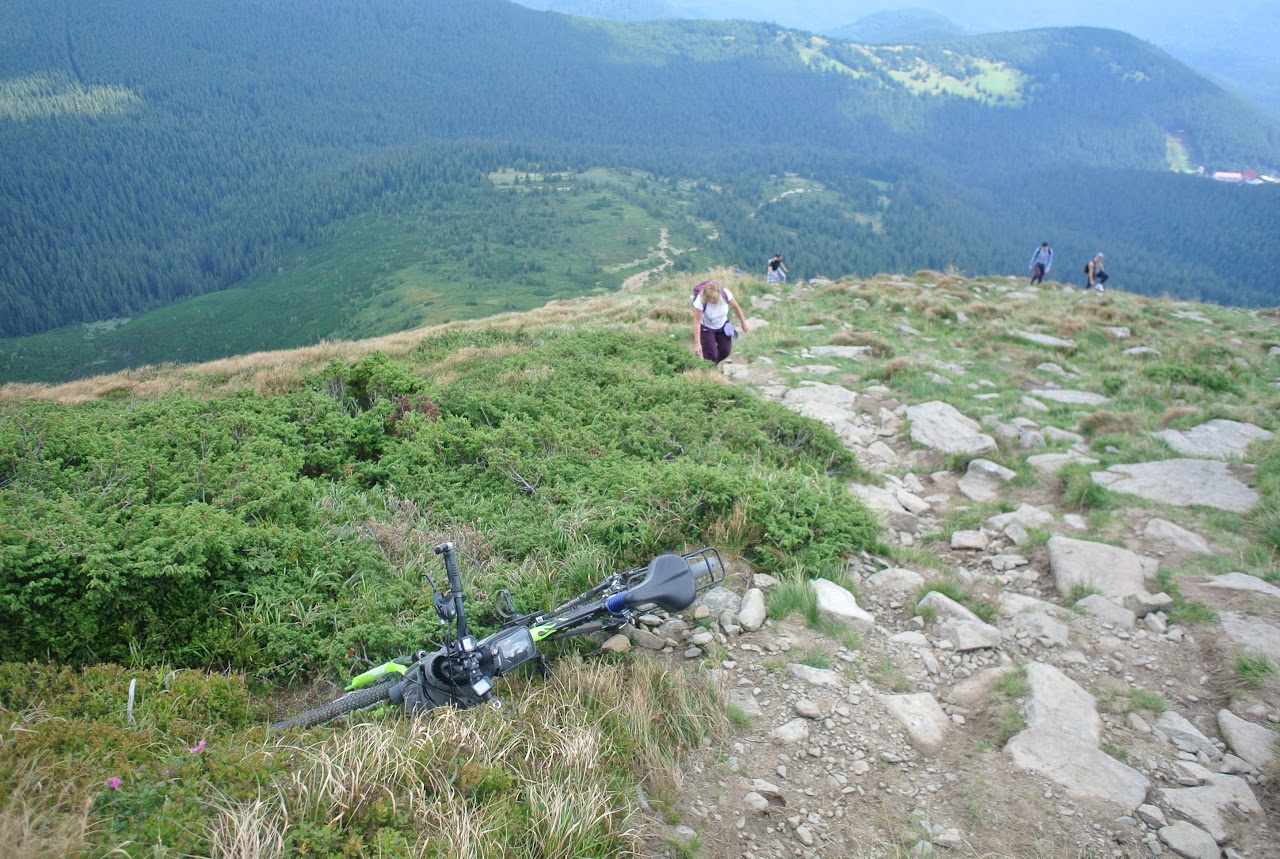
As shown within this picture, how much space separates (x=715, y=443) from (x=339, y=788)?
5.54m

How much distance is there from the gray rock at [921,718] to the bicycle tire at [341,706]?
9.82 feet

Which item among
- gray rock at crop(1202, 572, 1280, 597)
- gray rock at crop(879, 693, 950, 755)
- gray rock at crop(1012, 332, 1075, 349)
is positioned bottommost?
gray rock at crop(1012, 332, 1075, 349)

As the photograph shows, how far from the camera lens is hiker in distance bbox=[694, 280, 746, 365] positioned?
35.1 ft

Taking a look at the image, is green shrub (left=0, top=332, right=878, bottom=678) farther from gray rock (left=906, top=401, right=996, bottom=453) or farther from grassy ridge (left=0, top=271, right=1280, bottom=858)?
gray rock (left=906, top=401, right=996, bottom=453)

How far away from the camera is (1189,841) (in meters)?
3.45

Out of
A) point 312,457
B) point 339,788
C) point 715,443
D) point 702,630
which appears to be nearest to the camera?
point 339,788

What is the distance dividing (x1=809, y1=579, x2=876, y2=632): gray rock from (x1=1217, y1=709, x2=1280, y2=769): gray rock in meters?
2.02

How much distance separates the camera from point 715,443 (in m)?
8.01

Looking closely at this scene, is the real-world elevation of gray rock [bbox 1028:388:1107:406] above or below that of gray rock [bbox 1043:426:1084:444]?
below

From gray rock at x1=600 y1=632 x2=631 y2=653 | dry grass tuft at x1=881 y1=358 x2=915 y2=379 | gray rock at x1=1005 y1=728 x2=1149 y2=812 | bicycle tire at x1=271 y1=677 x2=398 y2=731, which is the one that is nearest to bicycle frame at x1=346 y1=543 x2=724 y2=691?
bicycle tire at x1=271 y1=677 x2=398 y2=731

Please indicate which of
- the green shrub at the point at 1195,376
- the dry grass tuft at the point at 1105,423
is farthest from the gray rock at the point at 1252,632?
the green shrub at the point at 1195,376

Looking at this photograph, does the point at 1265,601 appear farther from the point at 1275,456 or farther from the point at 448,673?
the point at 448,673

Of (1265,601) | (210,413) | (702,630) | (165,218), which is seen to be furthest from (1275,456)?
(165,218)

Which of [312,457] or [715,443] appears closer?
[312,457]
